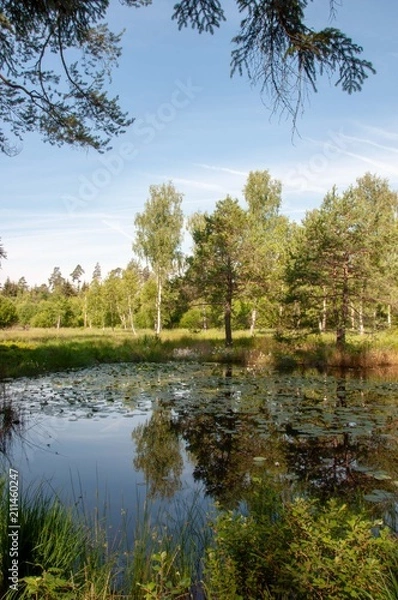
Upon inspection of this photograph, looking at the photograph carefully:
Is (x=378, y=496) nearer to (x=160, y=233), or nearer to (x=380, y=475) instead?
(x=380, y=475)

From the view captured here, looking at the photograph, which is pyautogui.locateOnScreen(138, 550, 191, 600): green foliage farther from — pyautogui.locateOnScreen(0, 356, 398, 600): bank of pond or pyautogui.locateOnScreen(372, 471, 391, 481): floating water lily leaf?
pyautogui.locateOnScreen(372, 471, 391, 481): floating water lily leaf

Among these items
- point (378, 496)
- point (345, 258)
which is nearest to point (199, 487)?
point (378, 496)

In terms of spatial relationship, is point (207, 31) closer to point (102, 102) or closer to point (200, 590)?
point (102, 102)

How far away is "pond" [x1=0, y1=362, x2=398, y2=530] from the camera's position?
4848mm

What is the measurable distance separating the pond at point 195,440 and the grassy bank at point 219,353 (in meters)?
3.96

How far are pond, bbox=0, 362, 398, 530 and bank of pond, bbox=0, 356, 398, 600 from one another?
0.03 m

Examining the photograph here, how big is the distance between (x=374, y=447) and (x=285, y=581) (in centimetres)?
460

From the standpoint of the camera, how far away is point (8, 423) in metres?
7.37

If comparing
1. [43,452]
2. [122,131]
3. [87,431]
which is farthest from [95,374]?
[122,131]

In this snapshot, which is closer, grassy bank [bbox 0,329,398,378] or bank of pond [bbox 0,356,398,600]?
bank of pond [bbox 0,356,398,600]

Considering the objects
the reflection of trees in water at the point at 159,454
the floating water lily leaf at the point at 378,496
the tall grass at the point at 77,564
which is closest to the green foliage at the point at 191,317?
the reflection of trees in water at the point at 159,454

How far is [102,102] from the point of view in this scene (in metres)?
6.06

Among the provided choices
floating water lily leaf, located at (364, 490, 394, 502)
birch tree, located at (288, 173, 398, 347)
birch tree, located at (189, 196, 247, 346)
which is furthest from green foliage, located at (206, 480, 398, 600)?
birch tree, located at (189, 196, 247, 346)

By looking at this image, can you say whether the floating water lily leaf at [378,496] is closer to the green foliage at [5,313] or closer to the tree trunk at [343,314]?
the tree trunk at [343,314]
